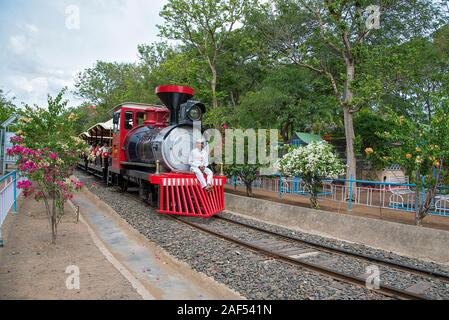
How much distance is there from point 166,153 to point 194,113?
4.80 ft

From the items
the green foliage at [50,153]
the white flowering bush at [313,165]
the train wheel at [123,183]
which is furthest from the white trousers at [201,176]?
the train wheel at [123,183]

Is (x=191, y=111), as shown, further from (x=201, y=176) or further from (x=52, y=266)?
(x=52, y=266)

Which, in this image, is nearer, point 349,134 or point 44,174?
point 44,174

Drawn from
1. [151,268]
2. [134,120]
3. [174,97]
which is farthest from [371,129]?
[151,268]

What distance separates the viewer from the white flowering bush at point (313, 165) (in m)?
9.71

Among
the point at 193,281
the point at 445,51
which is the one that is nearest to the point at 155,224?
the point at 193,281

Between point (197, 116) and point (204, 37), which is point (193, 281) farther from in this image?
point (204, 37)

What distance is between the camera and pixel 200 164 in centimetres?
947

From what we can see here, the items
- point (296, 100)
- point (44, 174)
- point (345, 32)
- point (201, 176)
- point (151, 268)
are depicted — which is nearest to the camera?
point (151, 268)

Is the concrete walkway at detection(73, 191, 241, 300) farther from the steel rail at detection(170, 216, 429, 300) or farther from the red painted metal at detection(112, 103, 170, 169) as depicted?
the red painted metal at detection(112, 103, 170, 169)

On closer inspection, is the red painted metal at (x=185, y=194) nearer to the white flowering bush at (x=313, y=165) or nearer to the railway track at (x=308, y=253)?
the railway track at (x=308, y=253)

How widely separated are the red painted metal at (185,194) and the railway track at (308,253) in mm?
486

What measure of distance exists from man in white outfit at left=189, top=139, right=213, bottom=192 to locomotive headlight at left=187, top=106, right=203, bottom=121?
1.15 m

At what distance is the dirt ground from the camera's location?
4.50 m
